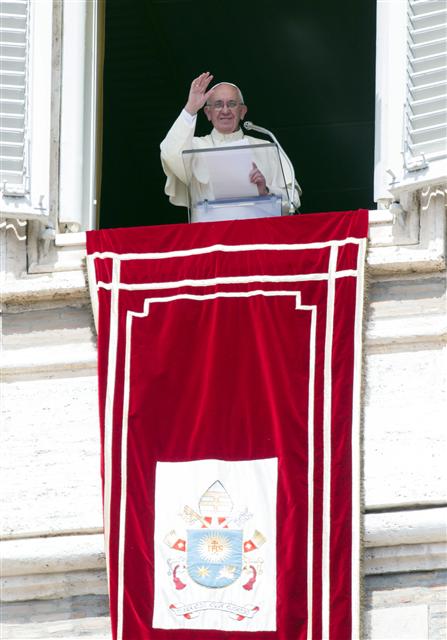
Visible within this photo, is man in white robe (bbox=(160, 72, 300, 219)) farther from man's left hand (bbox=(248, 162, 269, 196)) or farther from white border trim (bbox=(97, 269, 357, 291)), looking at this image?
white border trim (bbox=(97, 269, 357, 291))

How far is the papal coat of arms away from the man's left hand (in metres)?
1.37

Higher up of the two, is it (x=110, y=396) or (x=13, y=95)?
(x=13, y=95)

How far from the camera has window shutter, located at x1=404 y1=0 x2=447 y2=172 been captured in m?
7.53

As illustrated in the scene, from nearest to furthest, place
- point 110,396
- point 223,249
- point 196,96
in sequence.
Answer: point 110,396, point 223,249, point 196,96

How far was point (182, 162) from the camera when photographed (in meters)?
8.27

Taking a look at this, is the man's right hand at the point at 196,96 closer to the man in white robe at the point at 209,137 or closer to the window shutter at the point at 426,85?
the man in white robe at the point at 209,137

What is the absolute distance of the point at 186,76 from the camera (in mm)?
10984

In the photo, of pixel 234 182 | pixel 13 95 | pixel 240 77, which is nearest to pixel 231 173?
pixel 234 182

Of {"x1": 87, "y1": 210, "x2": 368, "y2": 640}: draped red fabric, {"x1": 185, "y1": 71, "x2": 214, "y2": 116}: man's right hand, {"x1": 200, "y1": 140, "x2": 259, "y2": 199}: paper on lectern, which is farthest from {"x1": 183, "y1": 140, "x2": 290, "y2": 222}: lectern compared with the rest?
{"x1": 87, "y1": 210, "x2": 368, "y2": 640}: draped red fabric

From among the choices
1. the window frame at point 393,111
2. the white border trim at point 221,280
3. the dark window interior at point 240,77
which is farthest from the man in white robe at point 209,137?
the dark window interior at point 240,77

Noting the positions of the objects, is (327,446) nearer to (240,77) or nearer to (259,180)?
(259,180)

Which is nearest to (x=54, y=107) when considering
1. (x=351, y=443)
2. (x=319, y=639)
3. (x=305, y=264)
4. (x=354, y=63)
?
(x=305, y=264)

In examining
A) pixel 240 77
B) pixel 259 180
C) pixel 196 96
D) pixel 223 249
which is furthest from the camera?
pixel 240 77

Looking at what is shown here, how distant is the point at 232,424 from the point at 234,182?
3.96ft
